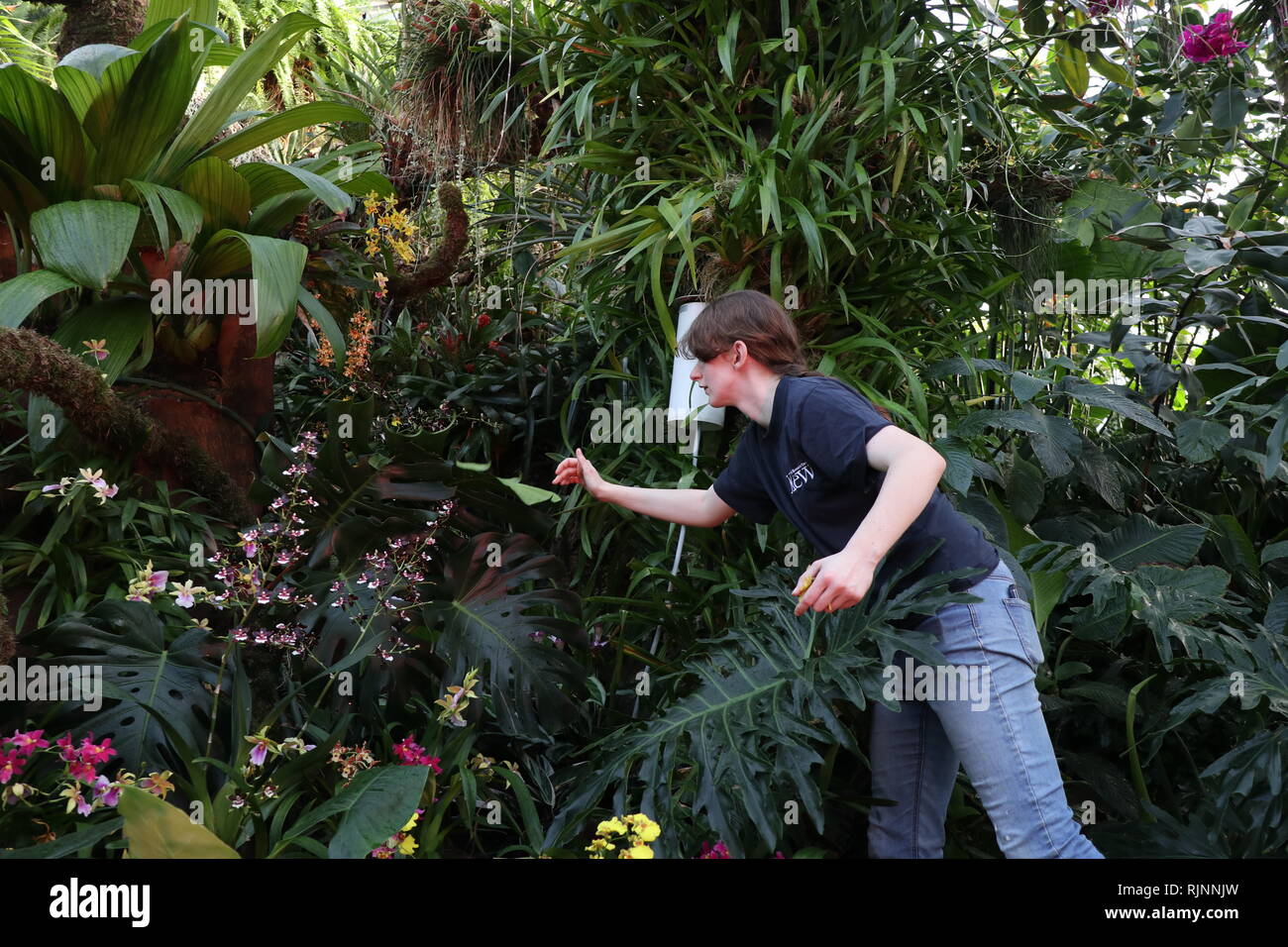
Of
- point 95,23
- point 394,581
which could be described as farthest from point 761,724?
point 95,23

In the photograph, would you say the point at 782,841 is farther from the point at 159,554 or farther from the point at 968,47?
the point at 968,47

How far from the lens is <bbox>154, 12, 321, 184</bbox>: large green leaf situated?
2.16m

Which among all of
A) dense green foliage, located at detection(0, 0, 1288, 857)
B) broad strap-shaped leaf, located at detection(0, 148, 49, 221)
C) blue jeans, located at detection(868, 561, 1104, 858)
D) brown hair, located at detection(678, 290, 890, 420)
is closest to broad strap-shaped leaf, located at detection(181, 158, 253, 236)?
dense green foliage, located at detection(0, 0, 1288, 857)

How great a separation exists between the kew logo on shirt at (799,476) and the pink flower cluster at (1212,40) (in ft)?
5.24

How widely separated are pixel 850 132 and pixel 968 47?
361mm

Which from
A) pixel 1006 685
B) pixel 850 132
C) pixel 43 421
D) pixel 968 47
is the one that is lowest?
pixel 1006 685

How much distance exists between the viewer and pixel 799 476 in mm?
1590

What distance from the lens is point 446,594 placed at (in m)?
1.89

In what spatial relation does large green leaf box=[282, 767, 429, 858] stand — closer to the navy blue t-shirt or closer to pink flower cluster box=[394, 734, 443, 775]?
pink flower cluster box=[394, 734, 443, 775]

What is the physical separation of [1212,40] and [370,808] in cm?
245

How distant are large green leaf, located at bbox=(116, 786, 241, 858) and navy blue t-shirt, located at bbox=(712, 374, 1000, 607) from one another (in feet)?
3.18

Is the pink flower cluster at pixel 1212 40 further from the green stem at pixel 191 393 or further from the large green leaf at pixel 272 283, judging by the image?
the green stem at pixel 191 393

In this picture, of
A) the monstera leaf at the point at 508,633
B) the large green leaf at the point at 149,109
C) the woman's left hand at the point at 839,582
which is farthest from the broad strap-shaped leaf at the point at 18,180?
the woman's left hand at the point at 839,582
